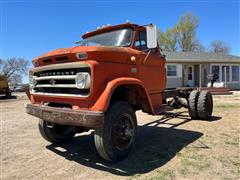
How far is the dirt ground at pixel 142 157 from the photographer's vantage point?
3330mm

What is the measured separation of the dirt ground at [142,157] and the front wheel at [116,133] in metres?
0.25

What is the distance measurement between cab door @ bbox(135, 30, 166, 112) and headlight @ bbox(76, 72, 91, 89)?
1.45 m

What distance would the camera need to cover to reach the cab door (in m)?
4.49

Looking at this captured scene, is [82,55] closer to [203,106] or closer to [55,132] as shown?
[55,132]

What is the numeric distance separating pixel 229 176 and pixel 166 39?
4071 cm

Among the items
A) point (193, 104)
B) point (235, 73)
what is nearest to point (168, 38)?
point (235, 73)

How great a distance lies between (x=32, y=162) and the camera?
3.94 metres

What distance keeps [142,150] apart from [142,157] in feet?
1.28

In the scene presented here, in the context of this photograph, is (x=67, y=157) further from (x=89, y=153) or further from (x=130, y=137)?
(x=130, y=137)

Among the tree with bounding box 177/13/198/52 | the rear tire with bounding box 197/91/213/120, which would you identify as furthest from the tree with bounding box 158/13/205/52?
the rear tire with bounding box 197/91/213/120

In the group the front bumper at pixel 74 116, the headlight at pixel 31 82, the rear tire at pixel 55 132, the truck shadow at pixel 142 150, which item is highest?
the headlight at pixel 31 82

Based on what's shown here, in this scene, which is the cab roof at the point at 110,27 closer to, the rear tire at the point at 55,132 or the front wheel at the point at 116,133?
the front wheel at the point at 116,133

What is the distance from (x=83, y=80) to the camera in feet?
10.5

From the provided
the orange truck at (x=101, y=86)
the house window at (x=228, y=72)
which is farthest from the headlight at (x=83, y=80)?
the house window at (x=228, y=72)
